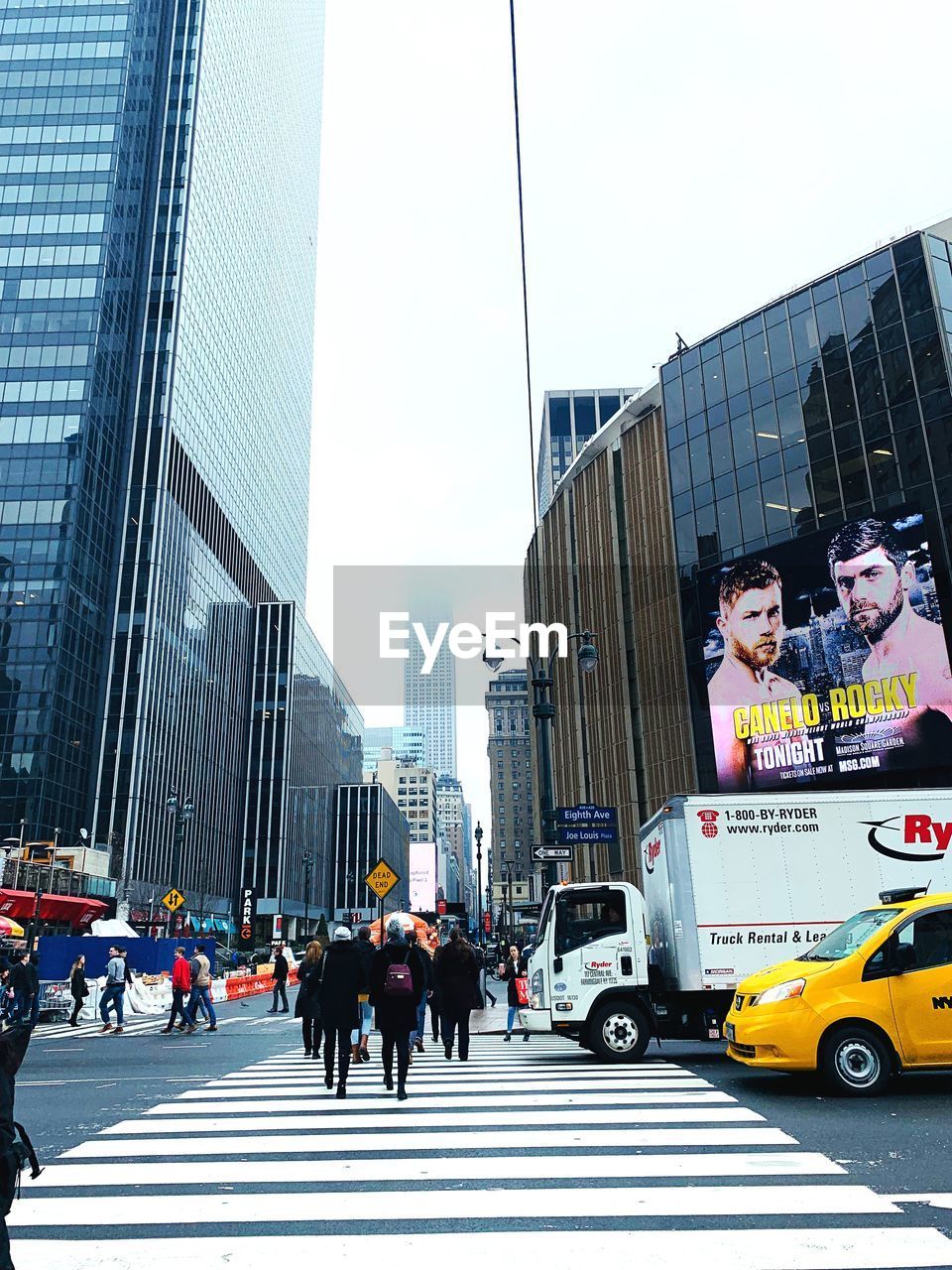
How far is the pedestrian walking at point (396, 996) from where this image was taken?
9852 millimetres

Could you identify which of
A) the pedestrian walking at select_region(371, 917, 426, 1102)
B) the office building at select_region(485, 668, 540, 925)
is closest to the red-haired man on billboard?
the pedestrian walking at select_region(371, 917, 426, 1102)

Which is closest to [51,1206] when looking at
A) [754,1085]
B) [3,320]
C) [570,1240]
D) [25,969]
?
[570,1240]

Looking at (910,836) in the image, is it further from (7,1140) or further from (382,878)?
(7,1140)

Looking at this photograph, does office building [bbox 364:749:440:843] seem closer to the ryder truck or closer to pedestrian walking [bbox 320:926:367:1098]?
the ryder truck

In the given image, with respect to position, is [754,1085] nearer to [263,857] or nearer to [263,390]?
[263,857]

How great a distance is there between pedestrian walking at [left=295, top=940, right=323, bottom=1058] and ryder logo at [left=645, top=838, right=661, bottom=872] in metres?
5.38

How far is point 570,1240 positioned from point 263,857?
94.5 meters

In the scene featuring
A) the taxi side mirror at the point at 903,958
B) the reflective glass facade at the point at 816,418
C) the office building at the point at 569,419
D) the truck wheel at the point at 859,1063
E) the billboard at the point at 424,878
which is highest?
the office building at the point at 569,419

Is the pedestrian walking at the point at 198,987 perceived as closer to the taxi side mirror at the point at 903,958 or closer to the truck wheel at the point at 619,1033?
the truck wheel at the point at 619,1033

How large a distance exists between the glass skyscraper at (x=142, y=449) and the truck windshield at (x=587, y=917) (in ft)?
179

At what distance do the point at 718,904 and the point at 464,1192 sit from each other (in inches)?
301

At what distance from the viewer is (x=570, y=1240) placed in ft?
17.1

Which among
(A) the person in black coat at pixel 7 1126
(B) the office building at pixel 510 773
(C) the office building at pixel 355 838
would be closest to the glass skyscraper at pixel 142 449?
(C) the office building at pixel 355 838

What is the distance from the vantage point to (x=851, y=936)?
409 inches
